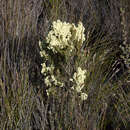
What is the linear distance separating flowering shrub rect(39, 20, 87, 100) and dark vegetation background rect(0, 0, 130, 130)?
0.12m

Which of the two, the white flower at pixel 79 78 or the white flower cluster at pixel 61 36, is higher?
the white flower cluster at pixel 61 36

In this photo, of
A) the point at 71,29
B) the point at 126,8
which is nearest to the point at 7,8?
the point at 71,29

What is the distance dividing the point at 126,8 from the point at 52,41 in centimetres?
128

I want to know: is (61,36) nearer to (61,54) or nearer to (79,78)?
(61,54)

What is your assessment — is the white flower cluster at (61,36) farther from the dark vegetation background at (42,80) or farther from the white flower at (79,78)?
the dark vegetation background at (42,80)

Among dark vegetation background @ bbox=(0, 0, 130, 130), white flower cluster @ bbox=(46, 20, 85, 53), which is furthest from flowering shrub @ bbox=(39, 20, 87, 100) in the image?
dark vegetation background @ bbox=(0, 0, 130, 130)

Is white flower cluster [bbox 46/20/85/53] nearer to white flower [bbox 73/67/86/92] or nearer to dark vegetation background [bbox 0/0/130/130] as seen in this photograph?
white flower [bbox 73/67/86/92]

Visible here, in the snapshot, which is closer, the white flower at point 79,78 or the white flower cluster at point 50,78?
the white flower at point 79,78

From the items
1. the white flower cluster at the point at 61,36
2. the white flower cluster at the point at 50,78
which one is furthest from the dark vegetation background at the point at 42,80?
the white flower cluster at the point at 61,36

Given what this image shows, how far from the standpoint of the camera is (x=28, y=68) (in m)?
2.14

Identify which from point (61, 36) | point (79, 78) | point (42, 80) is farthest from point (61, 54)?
point (42, 80)

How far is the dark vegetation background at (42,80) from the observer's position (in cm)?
187

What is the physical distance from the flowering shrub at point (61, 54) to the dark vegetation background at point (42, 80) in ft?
0.40

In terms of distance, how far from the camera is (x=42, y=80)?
2.11 meters
